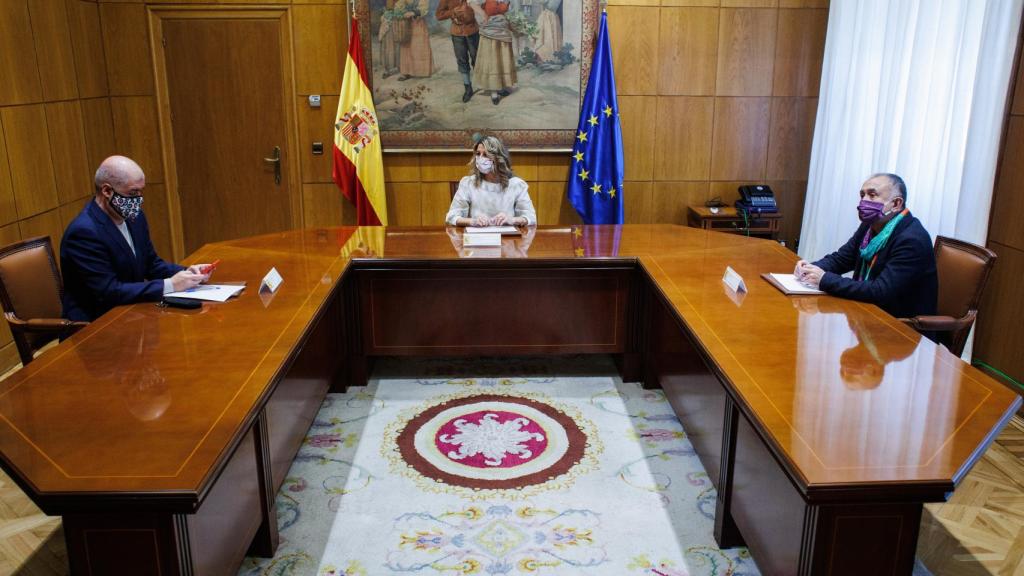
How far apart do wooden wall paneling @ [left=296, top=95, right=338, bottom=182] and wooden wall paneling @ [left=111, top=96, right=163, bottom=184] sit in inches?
42.1

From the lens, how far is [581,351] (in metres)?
4.10

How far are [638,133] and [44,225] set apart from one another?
4208 mm

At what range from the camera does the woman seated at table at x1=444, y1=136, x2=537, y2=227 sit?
15.0ft

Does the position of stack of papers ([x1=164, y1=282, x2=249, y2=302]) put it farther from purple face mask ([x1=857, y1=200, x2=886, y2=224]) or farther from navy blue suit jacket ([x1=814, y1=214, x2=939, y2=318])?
purple face mask ([x1=857, y1=200, x2=886, y2=224])

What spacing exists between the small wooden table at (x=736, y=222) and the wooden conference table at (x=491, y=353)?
1.79m

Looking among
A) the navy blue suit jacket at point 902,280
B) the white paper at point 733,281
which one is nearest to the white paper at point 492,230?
the white paper at point 733,281

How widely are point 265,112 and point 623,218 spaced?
2.90 metres

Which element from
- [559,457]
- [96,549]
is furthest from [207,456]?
[559,457]

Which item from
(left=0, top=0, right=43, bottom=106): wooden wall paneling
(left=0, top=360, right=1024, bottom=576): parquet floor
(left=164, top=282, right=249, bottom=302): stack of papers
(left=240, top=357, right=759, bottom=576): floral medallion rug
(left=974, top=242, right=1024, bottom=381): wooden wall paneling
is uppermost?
(left=0, top=0, right=43, bottom=106): wooden wall paneling

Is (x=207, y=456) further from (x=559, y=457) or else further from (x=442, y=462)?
(x=559, y=457)

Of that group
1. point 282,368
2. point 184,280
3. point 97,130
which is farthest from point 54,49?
point 282,368

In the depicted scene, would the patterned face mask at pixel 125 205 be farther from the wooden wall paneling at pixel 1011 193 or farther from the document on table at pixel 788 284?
the wooden wall paneling at pixel 1011 193

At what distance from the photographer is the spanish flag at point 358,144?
222 inches

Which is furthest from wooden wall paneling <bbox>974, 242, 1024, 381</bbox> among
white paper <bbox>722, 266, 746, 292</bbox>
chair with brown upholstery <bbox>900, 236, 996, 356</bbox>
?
white paper <bbox>722, 266, 746, 292</bbox>
